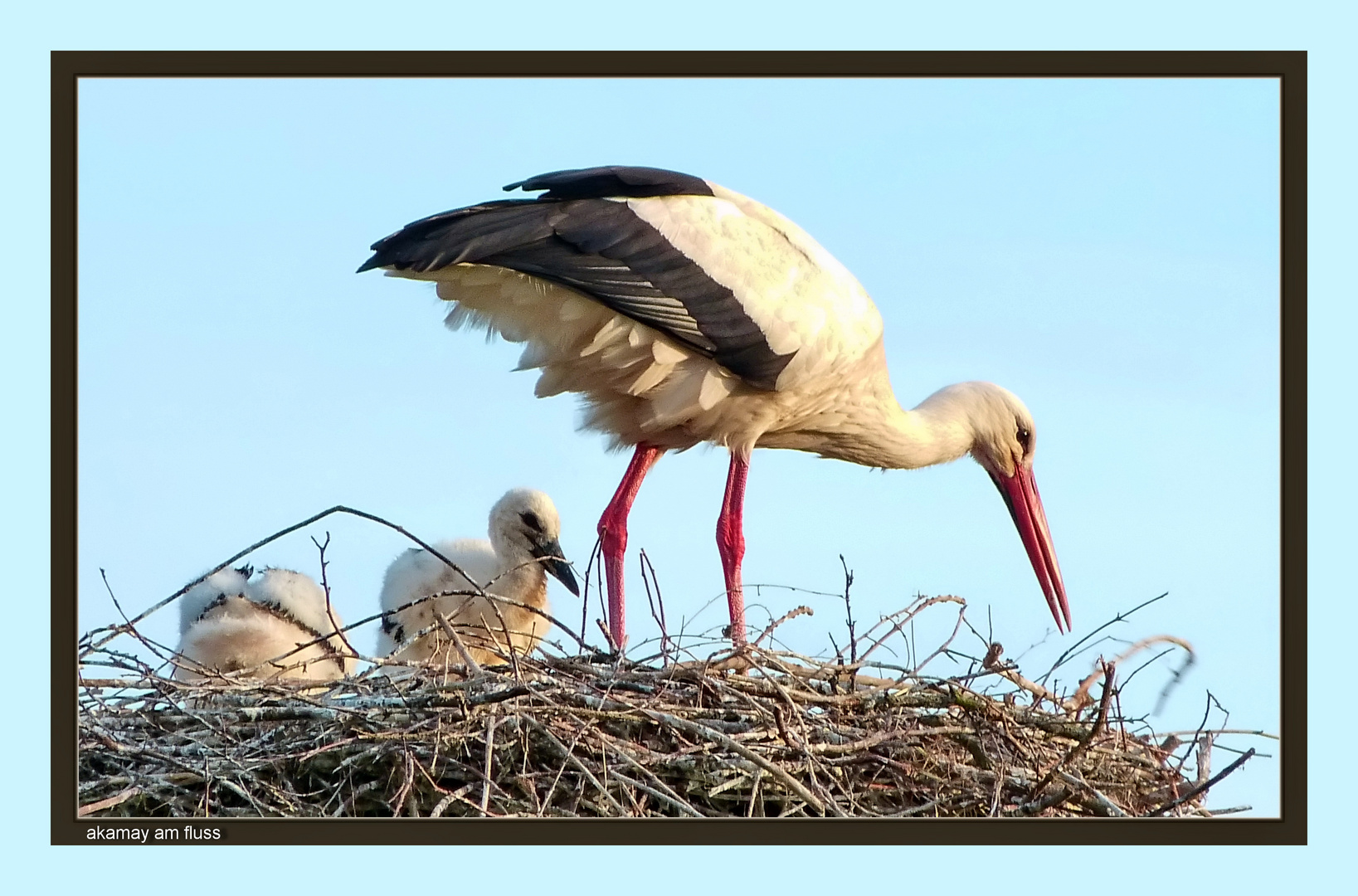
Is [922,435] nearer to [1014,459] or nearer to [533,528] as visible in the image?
[1014,459]

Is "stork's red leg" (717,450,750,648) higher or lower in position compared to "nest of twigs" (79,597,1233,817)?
higher

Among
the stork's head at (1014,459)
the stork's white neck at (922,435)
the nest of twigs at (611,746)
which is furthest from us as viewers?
the stork's head at (1014,459)

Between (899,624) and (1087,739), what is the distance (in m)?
0.48

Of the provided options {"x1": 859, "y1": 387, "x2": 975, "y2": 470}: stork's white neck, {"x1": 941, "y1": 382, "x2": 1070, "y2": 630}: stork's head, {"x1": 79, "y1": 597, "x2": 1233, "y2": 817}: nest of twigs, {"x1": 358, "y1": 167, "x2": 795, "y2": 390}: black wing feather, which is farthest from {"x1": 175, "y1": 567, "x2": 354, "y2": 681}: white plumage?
{"x1": 941, "y1": 382, "x2": 1070, "y2": 630}: stork's head

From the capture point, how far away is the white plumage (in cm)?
480

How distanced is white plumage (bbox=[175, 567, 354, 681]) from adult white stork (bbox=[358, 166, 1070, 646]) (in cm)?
78

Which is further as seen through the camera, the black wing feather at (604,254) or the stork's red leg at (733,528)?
the stork's red leg at (733,528)

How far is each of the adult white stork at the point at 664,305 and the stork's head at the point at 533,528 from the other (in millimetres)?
202

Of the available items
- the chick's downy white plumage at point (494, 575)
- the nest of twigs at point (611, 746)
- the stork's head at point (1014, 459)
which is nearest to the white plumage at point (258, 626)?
the chick's downy white plumage at point (494, 575)

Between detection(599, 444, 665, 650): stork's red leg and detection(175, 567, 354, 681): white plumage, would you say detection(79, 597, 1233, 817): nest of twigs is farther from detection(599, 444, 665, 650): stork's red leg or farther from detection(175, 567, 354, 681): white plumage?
detection(599, 444, 665, 650): stork's red leg

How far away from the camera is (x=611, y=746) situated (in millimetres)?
3818

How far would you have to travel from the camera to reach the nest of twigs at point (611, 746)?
3805mm

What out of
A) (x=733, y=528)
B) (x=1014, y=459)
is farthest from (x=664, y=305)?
(x=1014, y=459)

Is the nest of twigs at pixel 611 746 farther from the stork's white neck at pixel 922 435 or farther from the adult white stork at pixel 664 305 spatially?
the stork's white neck at pixel 922 435
